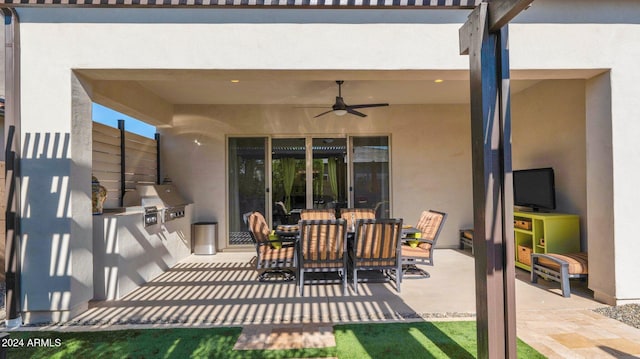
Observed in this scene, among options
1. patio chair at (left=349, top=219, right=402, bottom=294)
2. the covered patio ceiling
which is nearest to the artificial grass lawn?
patio chair at (left=349, top=219, right=402, bottom=294)

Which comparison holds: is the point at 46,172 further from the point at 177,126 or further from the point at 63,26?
the point at 177,126

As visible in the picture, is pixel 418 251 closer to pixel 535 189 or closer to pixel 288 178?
pixel 535 189

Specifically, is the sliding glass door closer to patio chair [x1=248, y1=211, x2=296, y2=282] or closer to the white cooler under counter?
the white cooler under counter

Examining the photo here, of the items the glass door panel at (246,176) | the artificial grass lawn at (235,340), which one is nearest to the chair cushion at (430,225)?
the artificial grass lawn at (235,340)

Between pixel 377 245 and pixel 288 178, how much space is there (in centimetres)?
325

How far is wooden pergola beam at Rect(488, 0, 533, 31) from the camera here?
177cm

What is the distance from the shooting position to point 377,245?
4039mm

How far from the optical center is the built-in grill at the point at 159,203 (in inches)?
185

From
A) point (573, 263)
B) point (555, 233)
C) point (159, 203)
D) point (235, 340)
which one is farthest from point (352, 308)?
point (159, 203)

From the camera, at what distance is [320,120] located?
6777 mm

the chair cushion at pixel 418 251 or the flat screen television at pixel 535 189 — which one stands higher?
the flat screen television at pixel 535 189

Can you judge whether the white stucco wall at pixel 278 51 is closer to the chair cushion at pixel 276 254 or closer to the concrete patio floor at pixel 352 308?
the concrete patio floor at pixel 352 308

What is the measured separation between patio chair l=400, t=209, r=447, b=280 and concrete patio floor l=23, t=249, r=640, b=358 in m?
0.27

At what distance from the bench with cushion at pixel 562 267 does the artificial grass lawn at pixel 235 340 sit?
5.52ft
